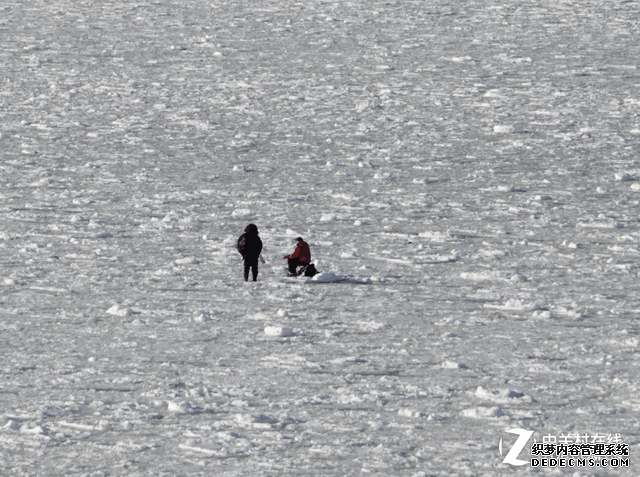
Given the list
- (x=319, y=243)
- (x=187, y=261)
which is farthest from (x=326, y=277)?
(x=187, y=261)

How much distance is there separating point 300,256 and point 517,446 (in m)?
4.33

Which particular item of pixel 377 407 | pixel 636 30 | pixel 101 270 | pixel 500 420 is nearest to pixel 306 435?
pixel 377 407

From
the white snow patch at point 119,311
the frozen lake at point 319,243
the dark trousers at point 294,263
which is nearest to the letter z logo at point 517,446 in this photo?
the frozen lake at point 319,243

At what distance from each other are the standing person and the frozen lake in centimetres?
22

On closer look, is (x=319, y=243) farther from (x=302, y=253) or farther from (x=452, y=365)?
(x=452, y=365)

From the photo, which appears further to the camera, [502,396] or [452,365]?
[452,365]

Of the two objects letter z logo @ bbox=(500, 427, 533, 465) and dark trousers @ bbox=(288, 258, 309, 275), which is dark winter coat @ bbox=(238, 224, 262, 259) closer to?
dark trousers @ bbox=(288, 258, 309, 275)

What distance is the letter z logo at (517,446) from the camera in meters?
5.90

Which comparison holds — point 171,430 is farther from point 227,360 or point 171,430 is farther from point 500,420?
point 500,420

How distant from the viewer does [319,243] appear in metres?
11.6

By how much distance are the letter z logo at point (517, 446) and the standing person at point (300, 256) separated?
4.02 meters

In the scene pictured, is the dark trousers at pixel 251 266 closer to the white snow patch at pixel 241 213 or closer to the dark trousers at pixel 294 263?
the dark trousers at pixel 294 263

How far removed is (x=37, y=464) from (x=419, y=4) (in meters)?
23.7

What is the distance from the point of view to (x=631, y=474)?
572 centimetres
